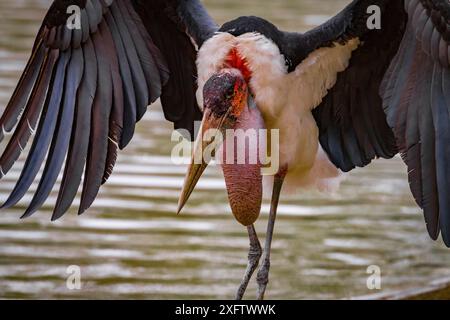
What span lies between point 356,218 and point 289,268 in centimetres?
137

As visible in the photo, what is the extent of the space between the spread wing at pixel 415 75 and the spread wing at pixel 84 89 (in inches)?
31.3

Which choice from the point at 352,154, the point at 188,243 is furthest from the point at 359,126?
the point at 188,243

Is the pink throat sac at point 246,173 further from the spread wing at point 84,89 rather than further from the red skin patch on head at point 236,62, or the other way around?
the spread wing at point 84,89

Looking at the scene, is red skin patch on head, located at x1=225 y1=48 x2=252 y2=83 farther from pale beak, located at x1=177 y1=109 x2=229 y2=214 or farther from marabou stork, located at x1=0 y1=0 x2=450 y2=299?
pale beak, located at x1=177 y1=109 x2=229 y2=214

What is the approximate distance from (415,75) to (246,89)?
0.85 m

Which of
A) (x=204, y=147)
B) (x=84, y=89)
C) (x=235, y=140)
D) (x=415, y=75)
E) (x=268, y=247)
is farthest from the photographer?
(x=268, y=247)

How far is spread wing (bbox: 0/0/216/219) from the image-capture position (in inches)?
257

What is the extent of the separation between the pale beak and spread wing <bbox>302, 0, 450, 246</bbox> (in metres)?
0.66

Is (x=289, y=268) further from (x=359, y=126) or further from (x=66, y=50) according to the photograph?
(x=66, y=50)

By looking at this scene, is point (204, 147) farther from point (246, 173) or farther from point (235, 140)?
point (246, 173)

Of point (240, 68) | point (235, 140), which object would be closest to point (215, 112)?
point (235, 140)

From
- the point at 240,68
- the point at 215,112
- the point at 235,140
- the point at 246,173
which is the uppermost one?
the point at 240,68

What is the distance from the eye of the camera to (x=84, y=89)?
670 cm

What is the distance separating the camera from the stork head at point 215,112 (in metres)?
6.28
